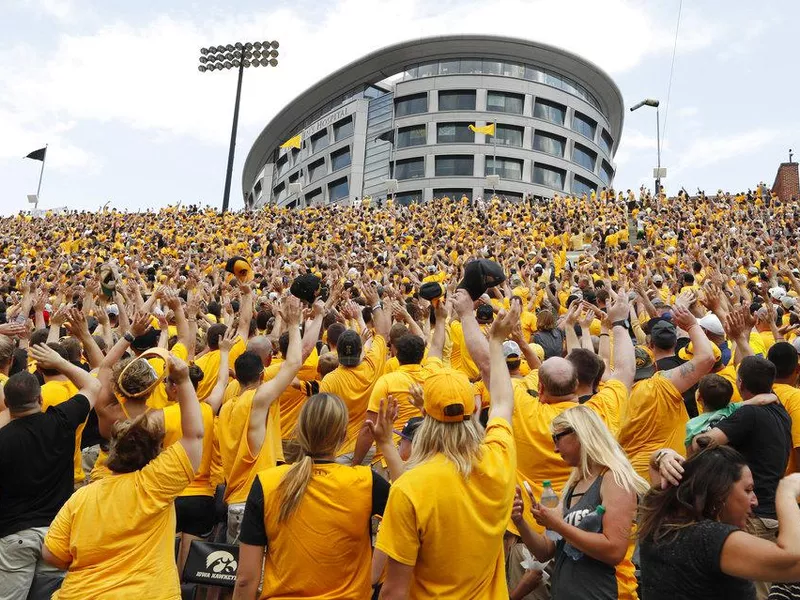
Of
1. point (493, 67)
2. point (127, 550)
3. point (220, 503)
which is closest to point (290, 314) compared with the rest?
point (220, 503)

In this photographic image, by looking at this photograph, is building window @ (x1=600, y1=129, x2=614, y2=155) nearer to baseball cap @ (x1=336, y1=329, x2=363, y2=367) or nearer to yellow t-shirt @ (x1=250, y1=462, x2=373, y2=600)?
baseball cap @ (x1=336, y1=329, x2=363, y2=367)

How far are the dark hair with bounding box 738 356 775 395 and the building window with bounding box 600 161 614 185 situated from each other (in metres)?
74.8

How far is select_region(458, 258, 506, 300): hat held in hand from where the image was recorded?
3.56 m

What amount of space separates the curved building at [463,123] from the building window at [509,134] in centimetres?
10

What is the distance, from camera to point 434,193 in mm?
65438

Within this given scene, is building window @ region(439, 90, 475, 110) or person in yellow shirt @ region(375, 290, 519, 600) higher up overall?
building window @ region(439, 90, 475, 110)

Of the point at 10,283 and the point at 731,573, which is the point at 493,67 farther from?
the point at 731,573

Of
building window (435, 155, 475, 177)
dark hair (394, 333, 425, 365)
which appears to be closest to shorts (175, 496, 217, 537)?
dark hair (394, 333, 425, 365)

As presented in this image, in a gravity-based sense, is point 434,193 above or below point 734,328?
above

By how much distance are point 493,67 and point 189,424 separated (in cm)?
7091

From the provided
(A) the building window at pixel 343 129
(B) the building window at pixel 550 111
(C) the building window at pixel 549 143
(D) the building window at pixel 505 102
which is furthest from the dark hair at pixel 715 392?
(A) the building window at pixel 343 129

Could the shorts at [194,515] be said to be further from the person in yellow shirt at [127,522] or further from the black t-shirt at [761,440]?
the black t-shirt at [761,440]

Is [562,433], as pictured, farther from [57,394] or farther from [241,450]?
[57,394]

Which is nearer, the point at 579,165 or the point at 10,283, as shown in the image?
the point at 10,283
